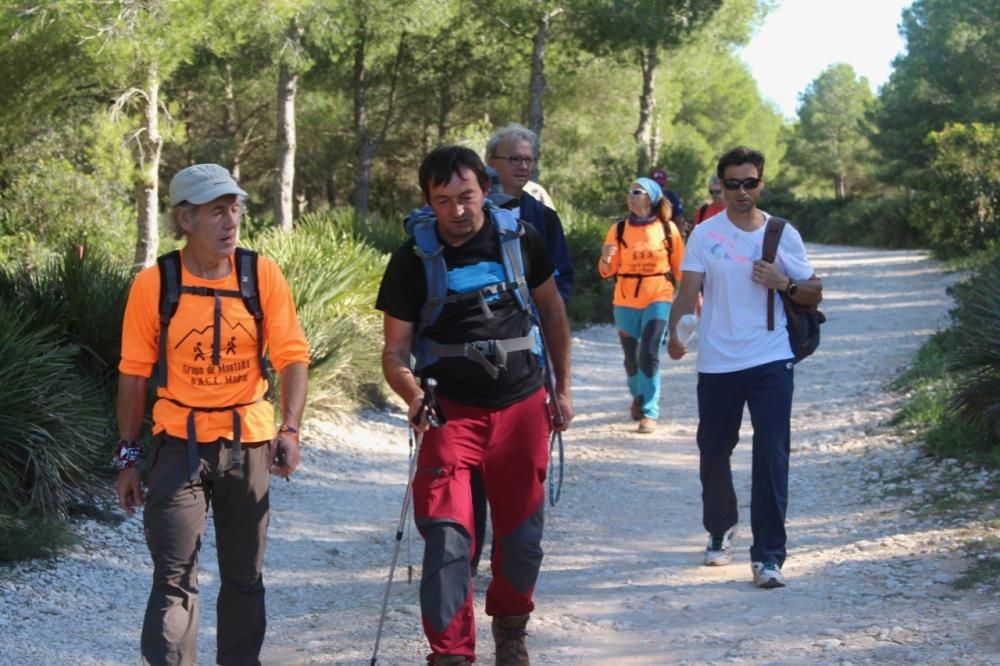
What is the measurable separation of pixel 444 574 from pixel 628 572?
215 centimetres

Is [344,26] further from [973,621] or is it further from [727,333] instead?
[973,621]

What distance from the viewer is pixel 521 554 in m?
4.47

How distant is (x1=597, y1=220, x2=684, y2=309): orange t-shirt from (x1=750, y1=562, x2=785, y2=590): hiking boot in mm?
3953

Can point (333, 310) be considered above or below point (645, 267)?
below

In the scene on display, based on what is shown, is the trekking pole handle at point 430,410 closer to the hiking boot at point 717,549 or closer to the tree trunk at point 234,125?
the hiking boot at point 717,549

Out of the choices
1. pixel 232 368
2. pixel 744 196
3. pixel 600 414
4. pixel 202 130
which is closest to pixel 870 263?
pixel 202 130

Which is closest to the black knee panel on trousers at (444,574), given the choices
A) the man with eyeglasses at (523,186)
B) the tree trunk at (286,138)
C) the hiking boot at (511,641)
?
the hiking boot at (511,641)

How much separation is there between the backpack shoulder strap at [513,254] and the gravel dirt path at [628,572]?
1436 millimetres

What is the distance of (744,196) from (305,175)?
2988 cm

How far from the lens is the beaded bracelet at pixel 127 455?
4.00 meters

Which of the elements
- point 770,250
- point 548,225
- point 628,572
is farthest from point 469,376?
point 628,572

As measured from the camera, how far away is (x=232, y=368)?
3979mm

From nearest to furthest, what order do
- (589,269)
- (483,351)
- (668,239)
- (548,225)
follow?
(483,351), (548,225), (668,239), (589,269)

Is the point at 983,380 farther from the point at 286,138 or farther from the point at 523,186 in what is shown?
the point at 286,138
